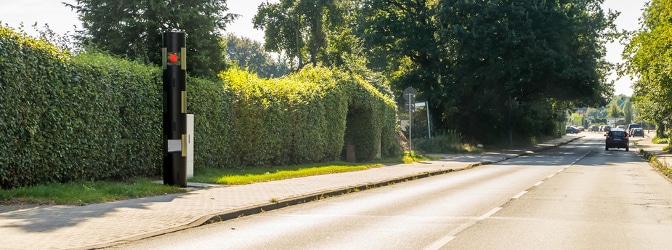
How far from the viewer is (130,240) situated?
897cm

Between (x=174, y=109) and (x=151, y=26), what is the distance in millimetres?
15433

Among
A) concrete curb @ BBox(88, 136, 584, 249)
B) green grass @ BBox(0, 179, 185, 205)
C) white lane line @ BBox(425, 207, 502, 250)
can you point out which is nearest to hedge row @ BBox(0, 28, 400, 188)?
green grass @ BBox(0, 179, 185, 205)

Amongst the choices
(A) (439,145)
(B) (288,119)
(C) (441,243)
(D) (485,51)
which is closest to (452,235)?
(C) (441,243)

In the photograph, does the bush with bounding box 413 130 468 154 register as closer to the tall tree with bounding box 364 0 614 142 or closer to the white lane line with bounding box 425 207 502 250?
the tall tree with bounding box 364 0 614 142

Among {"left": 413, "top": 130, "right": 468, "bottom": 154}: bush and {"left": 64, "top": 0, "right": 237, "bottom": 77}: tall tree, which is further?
{"left": 413, "top": 130, "right": 468, "bottom": 154}: bush

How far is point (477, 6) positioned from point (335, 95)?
21350 millimetres

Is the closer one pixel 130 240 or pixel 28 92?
pixel 130 240

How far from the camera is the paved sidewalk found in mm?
8836

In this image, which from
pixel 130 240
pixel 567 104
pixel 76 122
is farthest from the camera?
pixel 567 104

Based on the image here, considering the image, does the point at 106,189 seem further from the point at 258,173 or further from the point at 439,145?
the point at 439,145

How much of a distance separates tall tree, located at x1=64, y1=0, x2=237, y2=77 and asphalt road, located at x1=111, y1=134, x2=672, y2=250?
14.4 m

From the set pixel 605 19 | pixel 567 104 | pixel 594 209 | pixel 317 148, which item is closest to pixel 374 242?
pixel 594 209

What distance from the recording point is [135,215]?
1121 cm

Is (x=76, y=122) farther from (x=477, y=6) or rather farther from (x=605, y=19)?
(x=605, y=19)
